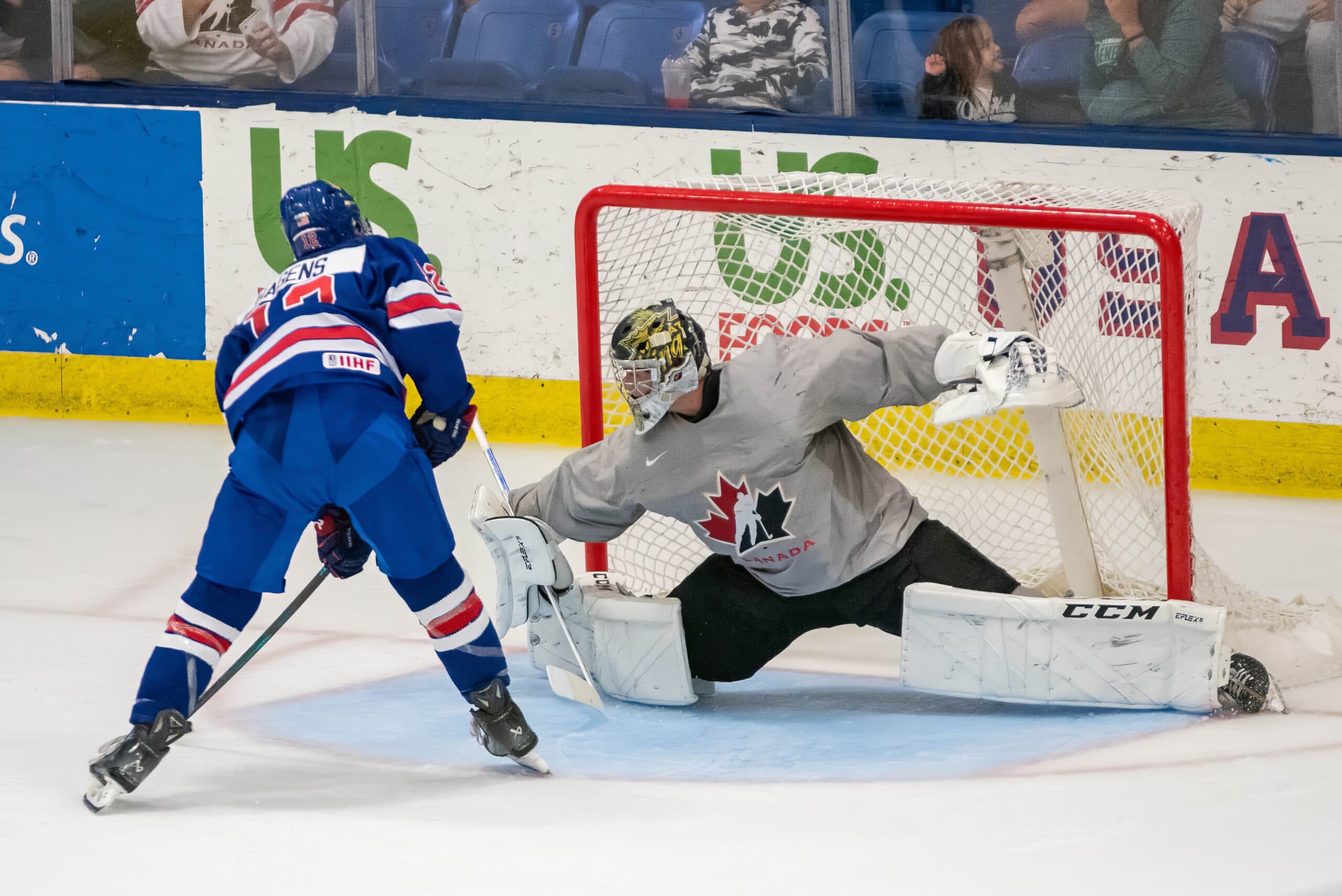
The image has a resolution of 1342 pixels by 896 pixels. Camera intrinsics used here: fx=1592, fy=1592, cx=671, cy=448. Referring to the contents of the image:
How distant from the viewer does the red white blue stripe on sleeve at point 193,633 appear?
257 centimetres

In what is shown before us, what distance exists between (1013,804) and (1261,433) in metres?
2.28

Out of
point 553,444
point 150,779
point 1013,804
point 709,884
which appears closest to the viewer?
point 709,884

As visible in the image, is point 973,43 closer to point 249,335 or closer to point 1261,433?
point 1261,433

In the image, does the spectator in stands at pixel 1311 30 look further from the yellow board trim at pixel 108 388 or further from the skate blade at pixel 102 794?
the skate blade at pixel 102 794

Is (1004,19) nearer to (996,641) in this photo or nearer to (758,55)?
(758,55)

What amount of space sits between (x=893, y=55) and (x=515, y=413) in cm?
159

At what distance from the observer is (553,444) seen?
4996 millimetres

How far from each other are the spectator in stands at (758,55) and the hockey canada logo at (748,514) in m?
2.20

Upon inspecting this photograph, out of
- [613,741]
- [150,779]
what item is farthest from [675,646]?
[150,779]

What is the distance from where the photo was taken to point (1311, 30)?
425cm

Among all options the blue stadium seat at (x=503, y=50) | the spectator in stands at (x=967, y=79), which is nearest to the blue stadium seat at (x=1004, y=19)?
the spectator in stands at (x=967, y=79)

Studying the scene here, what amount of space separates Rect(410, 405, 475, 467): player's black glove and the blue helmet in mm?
324

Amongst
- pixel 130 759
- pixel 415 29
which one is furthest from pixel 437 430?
pixel 415 29

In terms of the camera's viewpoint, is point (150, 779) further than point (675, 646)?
No
